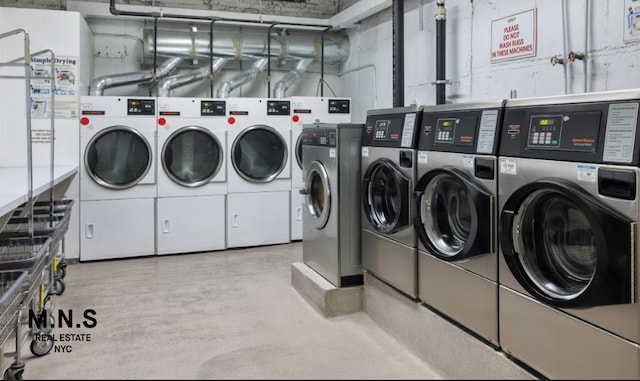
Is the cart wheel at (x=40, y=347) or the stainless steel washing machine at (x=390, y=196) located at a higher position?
the stainless steel washing machine at (x=390, y=196)

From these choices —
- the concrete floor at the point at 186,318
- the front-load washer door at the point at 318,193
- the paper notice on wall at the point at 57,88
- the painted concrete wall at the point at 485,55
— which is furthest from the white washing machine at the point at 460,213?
the paper notice on wall at the point at 57,88

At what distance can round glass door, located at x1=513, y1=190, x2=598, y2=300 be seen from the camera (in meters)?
1.82

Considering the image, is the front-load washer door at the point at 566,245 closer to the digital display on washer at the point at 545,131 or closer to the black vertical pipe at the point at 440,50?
the digital display on washer at the point at 545,131

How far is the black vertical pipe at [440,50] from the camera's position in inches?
160

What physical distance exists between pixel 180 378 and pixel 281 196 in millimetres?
4915

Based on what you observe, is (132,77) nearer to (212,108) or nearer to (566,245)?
(212,108)

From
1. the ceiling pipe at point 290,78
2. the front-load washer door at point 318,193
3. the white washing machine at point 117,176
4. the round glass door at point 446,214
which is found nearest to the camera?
the round glass door at point 446,214

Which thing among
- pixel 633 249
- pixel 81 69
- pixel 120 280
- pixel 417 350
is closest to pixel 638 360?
pixel 633 249

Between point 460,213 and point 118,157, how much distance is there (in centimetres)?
355

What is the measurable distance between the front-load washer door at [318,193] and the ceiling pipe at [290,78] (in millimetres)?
2216

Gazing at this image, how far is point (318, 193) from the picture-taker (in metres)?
3.80

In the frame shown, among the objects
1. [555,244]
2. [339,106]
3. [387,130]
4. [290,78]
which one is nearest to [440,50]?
[387,130]

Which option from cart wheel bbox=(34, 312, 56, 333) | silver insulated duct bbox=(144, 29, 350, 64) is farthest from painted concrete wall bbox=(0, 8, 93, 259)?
cart wheel bbox=(34, 312, 56, 333)

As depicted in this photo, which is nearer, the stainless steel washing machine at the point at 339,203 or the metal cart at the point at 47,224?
the metal cart at the point at 47,224
